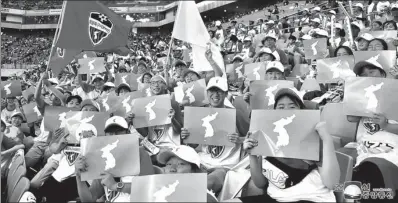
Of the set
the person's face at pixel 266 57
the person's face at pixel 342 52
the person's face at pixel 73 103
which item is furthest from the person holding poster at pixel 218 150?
the person's face at pixel 342 52

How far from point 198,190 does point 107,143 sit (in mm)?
1156

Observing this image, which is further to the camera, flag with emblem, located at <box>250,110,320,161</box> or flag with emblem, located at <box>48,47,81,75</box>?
flag with emblem, located at <box>48,47,81,75</box>

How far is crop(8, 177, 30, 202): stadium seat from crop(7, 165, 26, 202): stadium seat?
0.08 meters

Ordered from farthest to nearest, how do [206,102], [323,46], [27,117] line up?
[323,46]
[27,117]
[206,102]

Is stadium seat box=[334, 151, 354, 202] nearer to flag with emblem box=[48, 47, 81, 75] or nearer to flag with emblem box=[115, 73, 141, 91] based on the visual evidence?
flag with emblem box=[48, 47, 81, 75]

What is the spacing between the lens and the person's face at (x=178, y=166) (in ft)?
11.4

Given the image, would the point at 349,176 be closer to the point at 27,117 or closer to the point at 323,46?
the point at 323,46

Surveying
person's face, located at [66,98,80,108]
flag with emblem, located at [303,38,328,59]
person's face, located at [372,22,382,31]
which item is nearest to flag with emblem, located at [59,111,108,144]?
person's face, located at [66,98,80,108]

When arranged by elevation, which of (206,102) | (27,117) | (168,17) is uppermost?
(168,17)

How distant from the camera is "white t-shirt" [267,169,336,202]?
3.21m

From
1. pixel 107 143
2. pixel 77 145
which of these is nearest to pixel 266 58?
pixel 77 145

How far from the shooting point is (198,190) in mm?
2863

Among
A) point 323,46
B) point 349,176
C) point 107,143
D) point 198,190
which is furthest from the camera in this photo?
point 323,46

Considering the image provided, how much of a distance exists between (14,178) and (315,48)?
627 cm
